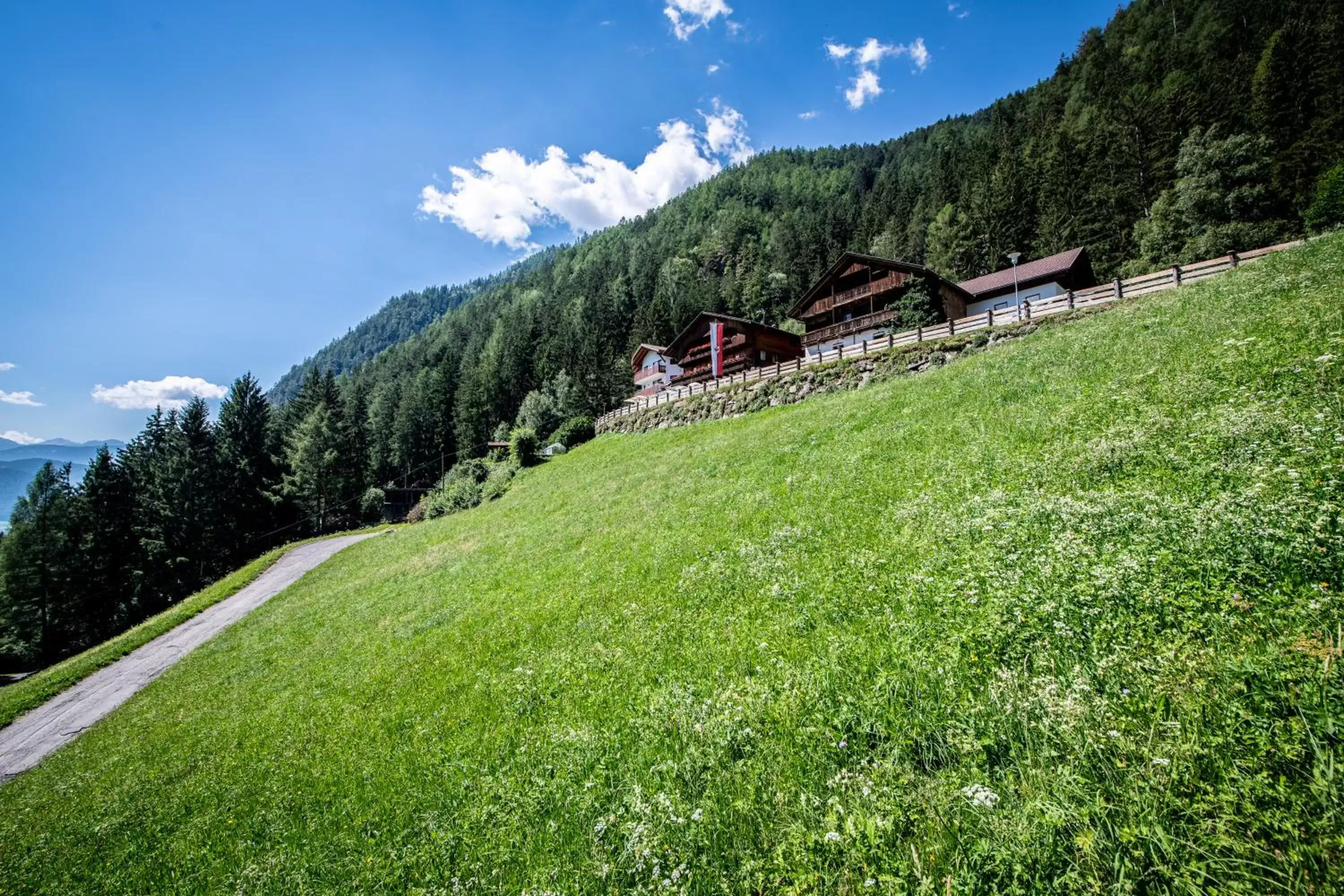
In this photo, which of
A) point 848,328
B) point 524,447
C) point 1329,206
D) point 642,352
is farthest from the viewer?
point 642,352

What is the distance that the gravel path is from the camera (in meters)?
14.1

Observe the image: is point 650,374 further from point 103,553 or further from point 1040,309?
point 103,553

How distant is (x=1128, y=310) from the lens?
20.0 meters

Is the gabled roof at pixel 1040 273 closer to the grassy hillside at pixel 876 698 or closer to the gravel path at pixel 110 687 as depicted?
the grassy hillside at pixel 876 698

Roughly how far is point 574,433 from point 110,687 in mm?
34581

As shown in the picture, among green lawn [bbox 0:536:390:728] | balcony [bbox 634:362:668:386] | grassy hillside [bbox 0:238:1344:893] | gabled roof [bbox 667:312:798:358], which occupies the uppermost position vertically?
gabled roof [bbox 667:312:798:358]

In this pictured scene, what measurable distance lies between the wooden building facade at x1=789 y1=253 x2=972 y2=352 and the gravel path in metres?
42.6

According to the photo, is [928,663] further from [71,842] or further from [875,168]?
[875,168]

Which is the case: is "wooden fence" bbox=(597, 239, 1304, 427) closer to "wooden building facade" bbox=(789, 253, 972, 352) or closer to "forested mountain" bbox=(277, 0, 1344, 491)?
"wooden building facade" bbox=(789, 253, 972, 352)

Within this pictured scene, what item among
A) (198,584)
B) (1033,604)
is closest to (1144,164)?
(1033,604)

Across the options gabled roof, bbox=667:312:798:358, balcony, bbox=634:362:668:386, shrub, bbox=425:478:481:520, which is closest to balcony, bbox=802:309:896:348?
gabled roof, bbox=667:312:798:358

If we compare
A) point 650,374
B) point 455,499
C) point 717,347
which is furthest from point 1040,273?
point 455,499

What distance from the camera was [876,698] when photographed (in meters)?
5.46

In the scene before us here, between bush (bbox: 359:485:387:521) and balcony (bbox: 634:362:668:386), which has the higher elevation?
balcony (bbox: 634:362:668:386)
